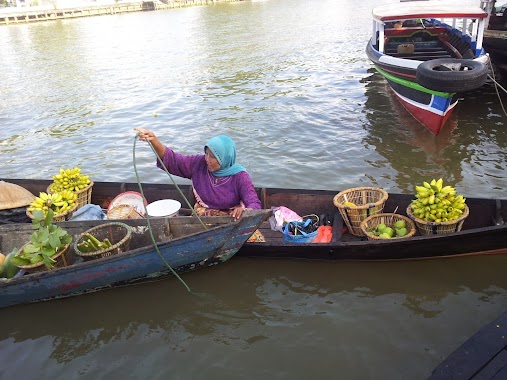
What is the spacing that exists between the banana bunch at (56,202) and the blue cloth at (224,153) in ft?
6.16

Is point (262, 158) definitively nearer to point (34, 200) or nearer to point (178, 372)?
point (34, 200)

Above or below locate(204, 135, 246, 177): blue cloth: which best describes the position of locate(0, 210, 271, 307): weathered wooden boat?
below

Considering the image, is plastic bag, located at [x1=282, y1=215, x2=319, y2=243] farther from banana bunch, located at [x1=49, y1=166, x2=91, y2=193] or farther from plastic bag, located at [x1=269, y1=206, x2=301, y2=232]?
banana bunch, located at [x1=49, y1=166, x2=91, y2=193]

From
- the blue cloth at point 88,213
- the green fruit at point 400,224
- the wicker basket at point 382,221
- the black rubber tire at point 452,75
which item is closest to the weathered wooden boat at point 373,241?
the wicker basket at point 382,221

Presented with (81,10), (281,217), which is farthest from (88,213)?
(81,10)

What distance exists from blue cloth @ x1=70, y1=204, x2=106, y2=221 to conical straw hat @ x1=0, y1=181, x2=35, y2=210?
72 centimetres

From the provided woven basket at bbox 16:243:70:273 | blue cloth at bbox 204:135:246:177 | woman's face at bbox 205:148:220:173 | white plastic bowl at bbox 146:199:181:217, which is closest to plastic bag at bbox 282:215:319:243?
blue cloth at bbox 204:135:246:177

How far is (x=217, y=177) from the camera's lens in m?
4.47

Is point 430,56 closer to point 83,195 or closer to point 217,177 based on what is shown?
point 217,177

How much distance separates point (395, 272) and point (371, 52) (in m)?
6.96

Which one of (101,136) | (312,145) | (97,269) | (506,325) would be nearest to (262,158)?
(312,145)

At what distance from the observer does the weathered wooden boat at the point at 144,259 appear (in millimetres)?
3895

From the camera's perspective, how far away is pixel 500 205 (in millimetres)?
4242

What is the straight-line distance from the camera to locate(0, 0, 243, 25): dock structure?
38.1m
